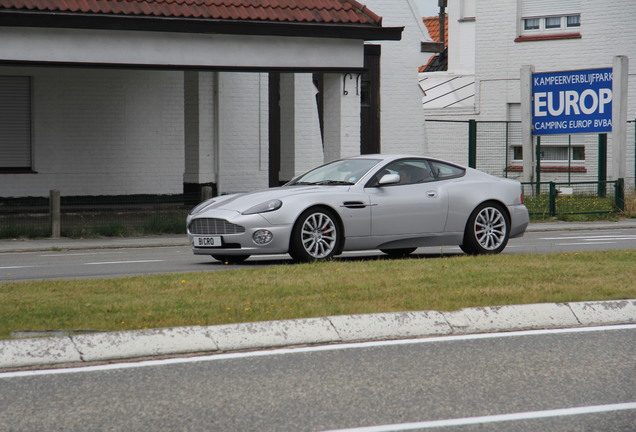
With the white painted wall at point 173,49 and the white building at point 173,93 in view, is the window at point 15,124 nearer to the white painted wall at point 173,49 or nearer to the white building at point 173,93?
the white building at point 173,93

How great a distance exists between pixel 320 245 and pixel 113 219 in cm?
792

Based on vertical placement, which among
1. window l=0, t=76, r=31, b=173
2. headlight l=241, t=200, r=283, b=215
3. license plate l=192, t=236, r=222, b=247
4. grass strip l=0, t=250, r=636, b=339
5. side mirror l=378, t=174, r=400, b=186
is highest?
window l=0, t=76, r=31, b=173

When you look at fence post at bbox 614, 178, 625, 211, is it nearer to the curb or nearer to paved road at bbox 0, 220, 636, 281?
paved road at bbox 0, 220, 636, 281

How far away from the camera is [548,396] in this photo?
6.17 m

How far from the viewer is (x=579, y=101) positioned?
25.1 meters

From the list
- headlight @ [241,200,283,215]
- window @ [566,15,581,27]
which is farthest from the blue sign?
headlight @ [241,200,283,215]

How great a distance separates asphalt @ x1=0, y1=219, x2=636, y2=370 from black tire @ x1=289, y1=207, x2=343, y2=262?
15.2ft

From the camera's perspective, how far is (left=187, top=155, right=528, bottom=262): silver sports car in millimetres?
12805

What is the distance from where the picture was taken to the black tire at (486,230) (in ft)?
45.9

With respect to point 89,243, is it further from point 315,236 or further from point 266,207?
point 315,236

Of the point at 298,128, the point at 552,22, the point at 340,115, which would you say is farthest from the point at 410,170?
the point at 552,22

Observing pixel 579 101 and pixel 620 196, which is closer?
pixel 620 196

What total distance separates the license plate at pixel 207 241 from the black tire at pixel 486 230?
10.6 ft

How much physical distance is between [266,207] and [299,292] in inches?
135
